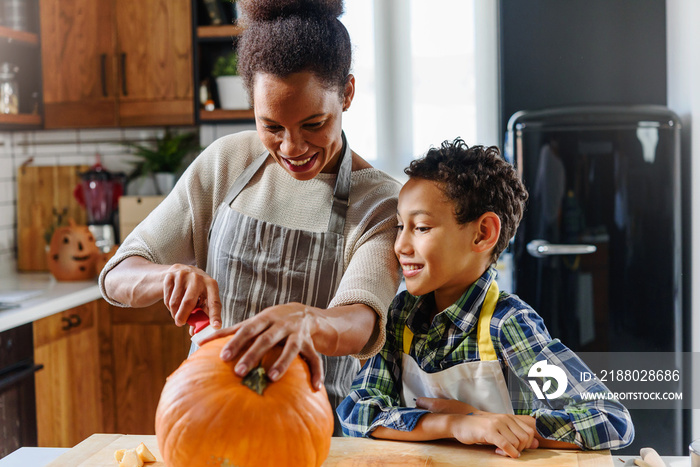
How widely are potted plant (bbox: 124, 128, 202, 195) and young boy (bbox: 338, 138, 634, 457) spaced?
1.99 metres

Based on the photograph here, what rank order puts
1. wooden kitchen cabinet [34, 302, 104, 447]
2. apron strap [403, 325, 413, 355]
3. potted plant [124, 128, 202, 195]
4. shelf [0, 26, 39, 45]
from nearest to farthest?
1. apron strap [403, 325, 413, 355]
2. wooden kitchen cabinet [34, 302, 104, 447]
3. shelf [0, 26, 39, 45]
4. potted plant [124, 128, 202, 195]

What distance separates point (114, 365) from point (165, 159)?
0.91 metres

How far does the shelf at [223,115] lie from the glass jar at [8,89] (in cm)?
75

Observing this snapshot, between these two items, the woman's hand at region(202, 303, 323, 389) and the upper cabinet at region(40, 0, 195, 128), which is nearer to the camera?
the woman's hand at region(202, 303, 323, 389)

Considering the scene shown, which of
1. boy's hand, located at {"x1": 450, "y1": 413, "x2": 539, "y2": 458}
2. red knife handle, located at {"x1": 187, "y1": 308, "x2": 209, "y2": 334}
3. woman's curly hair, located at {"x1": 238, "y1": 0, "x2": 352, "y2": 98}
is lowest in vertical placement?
boy's hand, located at {"x1": 450, "y1": 413, "x2": 539, "y2": 458}

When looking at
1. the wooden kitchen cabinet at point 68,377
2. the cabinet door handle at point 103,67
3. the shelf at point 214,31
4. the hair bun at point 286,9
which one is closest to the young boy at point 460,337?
the hair bun at point 286,9

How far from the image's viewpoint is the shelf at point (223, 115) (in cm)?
290

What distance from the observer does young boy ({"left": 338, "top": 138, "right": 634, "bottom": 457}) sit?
3.41 ft

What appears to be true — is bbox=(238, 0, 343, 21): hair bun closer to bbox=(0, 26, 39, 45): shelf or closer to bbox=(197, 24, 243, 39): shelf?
bbox=(197, 24, 243, 39): shelf

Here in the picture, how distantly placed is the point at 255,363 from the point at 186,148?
99.1 inches

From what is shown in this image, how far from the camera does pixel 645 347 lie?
235 cm

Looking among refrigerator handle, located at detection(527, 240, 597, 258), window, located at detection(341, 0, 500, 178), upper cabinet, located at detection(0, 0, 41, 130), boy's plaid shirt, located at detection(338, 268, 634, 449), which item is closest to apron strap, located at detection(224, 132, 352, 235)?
boy's plaid shirt, located at detection(338, 268, 634, 449)

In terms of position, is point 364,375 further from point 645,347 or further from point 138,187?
point 138,187

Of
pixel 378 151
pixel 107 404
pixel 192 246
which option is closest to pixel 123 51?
pixel 378 151
